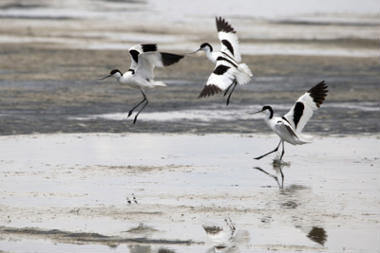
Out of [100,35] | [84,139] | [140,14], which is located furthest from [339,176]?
[140,14]

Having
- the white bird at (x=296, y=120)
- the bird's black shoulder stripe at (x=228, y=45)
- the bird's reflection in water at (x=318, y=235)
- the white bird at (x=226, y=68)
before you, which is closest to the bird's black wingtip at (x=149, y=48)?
the white bird at (x=226, y=68)

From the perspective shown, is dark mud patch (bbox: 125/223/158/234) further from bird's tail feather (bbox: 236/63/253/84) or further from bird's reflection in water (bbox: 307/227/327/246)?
bird's tail feather (bbox: 236/63/253/84)

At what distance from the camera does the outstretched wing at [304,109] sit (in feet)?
47.6

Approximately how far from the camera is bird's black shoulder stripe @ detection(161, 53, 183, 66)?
15289mm

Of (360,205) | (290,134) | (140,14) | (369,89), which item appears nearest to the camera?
(360,205)

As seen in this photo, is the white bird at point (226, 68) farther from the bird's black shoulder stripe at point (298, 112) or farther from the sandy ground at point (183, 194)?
the bird's black shoulder stripe at point (298, 112)

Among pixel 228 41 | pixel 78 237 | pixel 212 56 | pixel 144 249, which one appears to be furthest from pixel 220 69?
pixel 144 249

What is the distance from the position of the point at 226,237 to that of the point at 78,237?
1457 mm

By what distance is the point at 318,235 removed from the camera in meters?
10.1

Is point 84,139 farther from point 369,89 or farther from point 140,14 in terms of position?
point 140,14

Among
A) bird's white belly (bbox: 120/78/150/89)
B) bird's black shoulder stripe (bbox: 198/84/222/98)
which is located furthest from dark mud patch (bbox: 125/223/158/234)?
bird's white belly (bbox: 120/78/150/89)

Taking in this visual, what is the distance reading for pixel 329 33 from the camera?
3725 centimetres

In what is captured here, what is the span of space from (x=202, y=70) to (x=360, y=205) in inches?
592

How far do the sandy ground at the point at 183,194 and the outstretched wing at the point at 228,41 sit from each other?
1.50 meters
